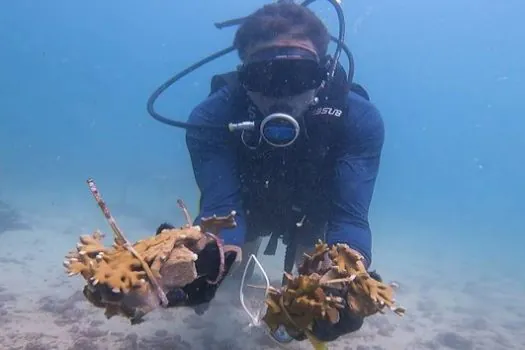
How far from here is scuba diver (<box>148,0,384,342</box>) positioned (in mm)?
4062

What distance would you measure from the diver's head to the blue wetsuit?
40 centimetres

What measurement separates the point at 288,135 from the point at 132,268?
2.20 metres

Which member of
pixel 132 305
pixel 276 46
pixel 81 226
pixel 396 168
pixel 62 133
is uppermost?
pixel 276 46

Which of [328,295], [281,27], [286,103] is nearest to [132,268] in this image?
[328,295]

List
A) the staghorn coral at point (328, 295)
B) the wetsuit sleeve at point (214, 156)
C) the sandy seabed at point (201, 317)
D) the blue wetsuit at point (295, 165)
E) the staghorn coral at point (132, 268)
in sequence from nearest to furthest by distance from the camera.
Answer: the staghorn coral at point (132, 268) → the staghorn coral at point (328, 295) → the blue wetsuit at point (295, 165) → the wetsuit sleeve at point (214, 156) → the sandy seabed at point (201, 317)

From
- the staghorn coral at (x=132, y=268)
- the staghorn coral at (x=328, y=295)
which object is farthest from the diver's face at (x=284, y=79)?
the staghorn coral at (x=132, y=268)

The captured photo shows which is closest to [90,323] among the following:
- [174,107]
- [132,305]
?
[132,305]

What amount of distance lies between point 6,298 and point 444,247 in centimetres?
2254

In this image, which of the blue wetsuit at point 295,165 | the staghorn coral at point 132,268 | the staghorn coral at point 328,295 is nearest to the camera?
the staghorn coral at point 132,268

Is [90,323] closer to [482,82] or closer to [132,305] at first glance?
[132,305]

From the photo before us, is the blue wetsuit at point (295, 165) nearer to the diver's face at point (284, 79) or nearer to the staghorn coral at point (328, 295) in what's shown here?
the diver's face at point (284, 79)

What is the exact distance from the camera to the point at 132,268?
2096 mm

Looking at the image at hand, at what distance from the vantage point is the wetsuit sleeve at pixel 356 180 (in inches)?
155

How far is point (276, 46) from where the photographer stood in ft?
14.0
